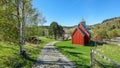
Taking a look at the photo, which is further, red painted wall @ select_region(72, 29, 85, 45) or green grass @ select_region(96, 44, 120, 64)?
red painted wall @ select_region(72, 29, 85, 45)

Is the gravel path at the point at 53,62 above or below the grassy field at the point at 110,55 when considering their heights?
above

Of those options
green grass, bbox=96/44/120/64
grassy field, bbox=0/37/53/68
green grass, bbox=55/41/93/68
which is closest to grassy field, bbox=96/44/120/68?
green grass, bbox=96/44/120/64

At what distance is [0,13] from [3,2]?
4.69 feet

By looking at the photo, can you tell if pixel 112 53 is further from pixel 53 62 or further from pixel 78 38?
pixel 78 38

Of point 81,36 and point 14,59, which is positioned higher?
point 81,36

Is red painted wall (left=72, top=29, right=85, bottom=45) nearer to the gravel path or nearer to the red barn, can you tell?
the red barn

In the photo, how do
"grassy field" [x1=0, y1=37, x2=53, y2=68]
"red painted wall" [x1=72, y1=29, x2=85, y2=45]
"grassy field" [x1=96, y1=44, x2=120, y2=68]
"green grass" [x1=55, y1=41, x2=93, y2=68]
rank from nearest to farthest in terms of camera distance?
"grassy field" [x1=0, y1=37, x2=53, y2=68] < "green grass" [x1=55, y1=41, x2=93, y2=68] < "grassy field" [x1=96, y1=44, x2=120, y2=68] < "red painted wall" [x1=72, y1=29, x2=85, y2=45]

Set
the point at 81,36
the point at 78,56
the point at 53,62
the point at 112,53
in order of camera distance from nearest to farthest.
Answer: the point at 53,62 < the point at 78,56 < the point at 112,53 < the point at 81,36

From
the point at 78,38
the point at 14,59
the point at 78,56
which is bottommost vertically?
the point at 78,56

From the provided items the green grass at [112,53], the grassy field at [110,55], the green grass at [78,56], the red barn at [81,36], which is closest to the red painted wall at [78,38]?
the red barn at [81,36]

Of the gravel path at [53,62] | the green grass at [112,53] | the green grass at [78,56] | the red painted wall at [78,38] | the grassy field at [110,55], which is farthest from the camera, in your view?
the red painted wall at [78,38]

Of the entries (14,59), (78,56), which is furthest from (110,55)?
(14,59)

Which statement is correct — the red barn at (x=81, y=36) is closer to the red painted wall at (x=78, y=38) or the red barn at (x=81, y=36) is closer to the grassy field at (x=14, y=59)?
the red painted wall at (x=78, y=38)

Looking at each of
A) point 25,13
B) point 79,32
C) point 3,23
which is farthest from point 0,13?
point 79,32
